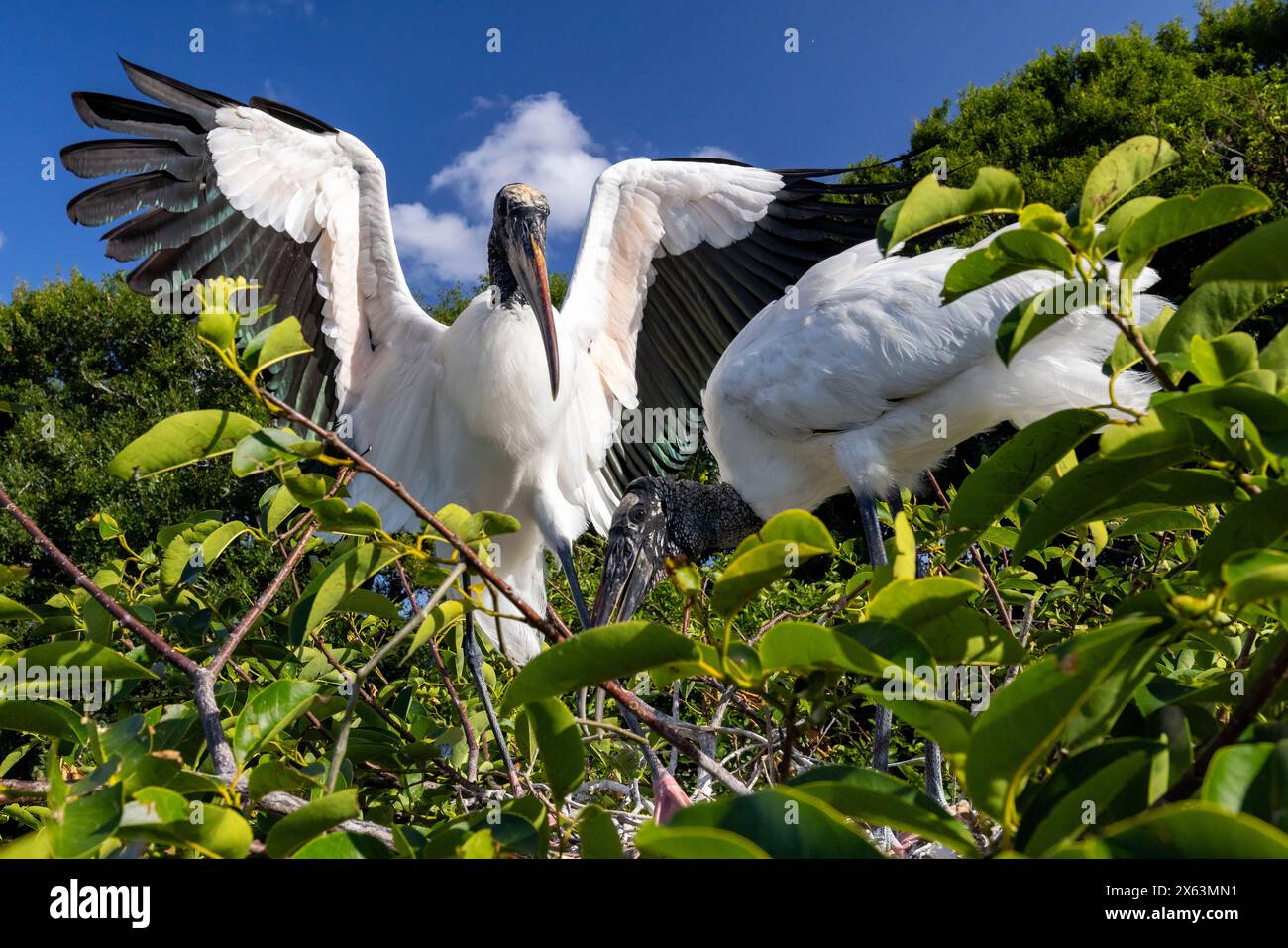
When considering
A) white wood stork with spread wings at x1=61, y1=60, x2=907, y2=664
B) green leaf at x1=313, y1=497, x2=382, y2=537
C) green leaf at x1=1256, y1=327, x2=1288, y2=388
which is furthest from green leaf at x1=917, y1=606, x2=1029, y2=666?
white wood stork with spread wings at x1=61, y1=60, x2=907, y2=664

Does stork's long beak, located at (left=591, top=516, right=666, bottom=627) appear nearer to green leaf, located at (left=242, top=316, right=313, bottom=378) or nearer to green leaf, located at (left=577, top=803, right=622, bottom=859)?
green leaf, located at (left=242, top=316, right=313, bottom=378)

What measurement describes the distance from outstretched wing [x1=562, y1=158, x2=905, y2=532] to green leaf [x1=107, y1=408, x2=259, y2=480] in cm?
267

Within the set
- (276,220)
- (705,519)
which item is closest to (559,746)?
(276,220)

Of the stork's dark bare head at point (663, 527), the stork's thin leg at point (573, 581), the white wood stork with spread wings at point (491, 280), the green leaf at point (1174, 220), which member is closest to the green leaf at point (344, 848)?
the green leaf at point (1174, 220)

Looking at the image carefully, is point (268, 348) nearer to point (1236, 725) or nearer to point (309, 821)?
point (309, 821)

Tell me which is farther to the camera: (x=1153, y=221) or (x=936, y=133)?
Result: (x=936, y=133)

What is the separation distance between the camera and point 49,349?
10469mm

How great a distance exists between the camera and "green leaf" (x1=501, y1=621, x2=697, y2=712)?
17.9 inches

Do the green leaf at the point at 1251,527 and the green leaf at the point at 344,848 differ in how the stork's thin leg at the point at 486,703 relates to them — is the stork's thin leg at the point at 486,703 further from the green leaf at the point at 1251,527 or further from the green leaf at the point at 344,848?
the green leaf at the point at 1251,527

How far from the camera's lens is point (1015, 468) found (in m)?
0.62

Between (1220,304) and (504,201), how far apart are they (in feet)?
8.58

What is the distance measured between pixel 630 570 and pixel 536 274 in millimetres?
1114
